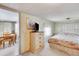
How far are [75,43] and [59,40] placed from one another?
0.39 meters

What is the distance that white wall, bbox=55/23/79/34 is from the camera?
244 cm

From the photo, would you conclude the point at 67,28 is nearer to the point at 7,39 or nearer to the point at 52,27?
the point at 52,27

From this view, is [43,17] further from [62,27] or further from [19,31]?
[19,31]

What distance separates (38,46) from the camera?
2.76 meters

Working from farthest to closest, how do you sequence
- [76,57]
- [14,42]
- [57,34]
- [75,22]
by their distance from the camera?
[14,42]
[57,34]
[75,22]
[76,57]

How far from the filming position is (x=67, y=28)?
8.24ft

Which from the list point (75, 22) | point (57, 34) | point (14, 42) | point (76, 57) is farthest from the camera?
point (14, 42)

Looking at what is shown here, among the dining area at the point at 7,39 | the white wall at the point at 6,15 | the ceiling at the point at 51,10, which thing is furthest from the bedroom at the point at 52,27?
the dining area at the point at 7,39

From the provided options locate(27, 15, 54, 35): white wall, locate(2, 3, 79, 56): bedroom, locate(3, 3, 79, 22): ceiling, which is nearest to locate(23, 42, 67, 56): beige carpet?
locate(2, 3, 79, 56): bedroom

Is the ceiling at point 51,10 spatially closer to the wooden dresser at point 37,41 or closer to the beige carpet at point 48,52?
the wooden dresser at point 37,41

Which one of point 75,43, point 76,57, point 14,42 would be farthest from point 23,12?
point 76,57

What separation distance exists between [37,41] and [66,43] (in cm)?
79

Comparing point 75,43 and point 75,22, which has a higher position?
point 75,22

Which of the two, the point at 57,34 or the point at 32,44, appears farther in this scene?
the point at 32,44
